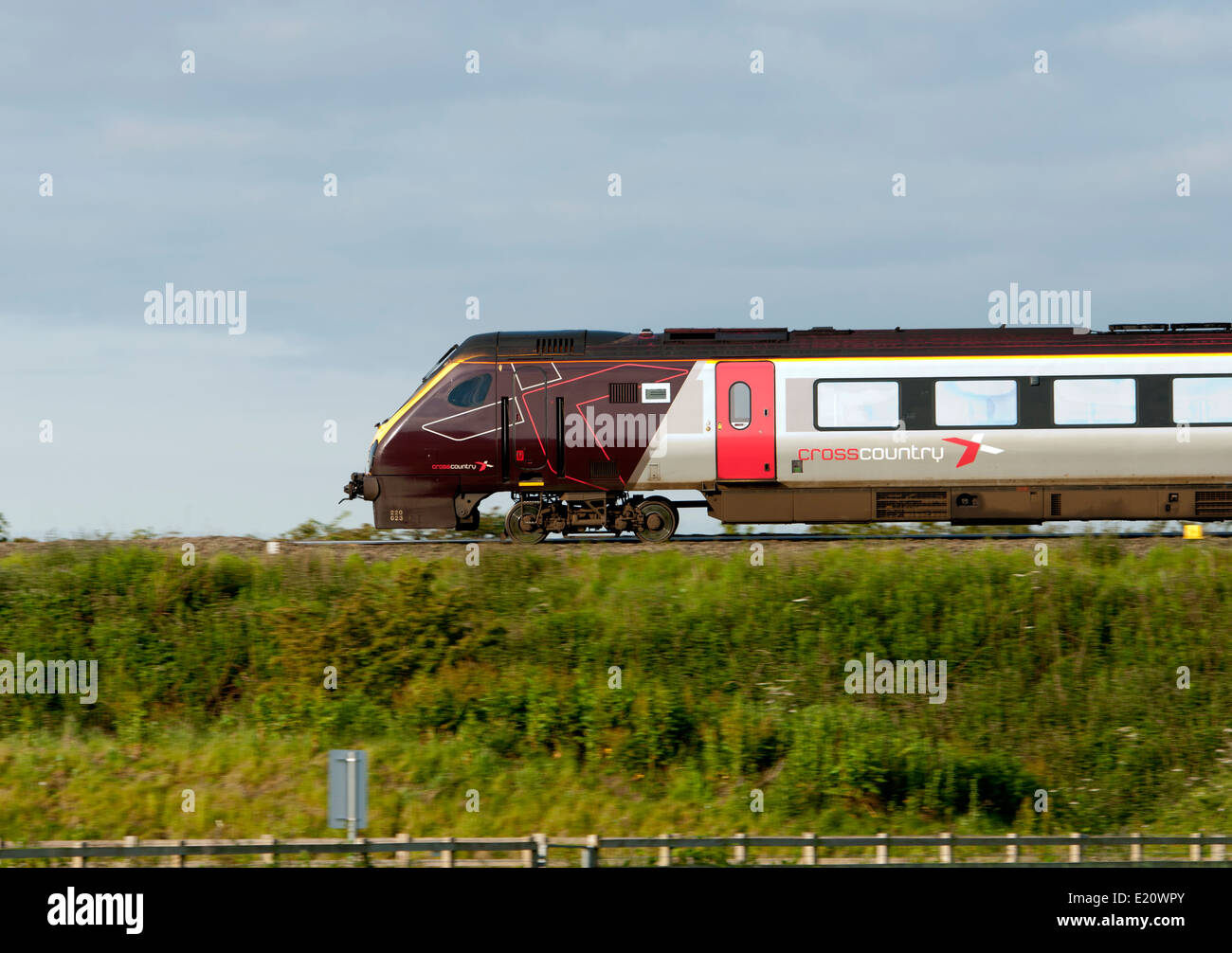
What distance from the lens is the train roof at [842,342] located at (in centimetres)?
1948

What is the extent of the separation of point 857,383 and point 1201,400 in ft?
17.8

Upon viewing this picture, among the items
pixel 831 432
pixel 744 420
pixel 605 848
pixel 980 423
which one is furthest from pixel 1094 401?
pixel 605 848

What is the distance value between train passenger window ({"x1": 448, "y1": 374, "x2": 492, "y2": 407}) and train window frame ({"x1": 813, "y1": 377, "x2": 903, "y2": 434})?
17.5ft

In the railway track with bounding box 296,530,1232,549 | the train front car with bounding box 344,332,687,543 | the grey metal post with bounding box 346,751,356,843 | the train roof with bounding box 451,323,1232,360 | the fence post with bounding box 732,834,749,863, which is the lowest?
the fence post with bounding box 732,834,749,863

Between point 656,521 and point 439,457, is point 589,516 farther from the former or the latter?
point 439,457

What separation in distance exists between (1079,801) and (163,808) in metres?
10.7

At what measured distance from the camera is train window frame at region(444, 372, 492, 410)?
1995cm

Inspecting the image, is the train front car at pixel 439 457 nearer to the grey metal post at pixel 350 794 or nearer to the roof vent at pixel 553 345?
the roof vent at pixel 553 345

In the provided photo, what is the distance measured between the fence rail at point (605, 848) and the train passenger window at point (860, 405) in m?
8.64

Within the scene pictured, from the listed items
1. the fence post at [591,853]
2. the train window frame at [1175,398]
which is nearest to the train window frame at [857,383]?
the train window frame at [1175,398]

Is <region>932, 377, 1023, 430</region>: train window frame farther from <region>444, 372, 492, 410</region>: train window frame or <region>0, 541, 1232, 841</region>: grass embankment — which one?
<region>444, 372, 492, 410</region>: train window frame

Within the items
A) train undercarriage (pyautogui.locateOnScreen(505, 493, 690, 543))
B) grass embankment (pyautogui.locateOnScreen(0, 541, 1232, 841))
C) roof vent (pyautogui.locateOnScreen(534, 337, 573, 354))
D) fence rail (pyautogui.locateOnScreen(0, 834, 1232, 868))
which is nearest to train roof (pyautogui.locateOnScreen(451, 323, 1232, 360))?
roof vent (pyautogui.locateOnScreen(534, 337, 573, 354))
